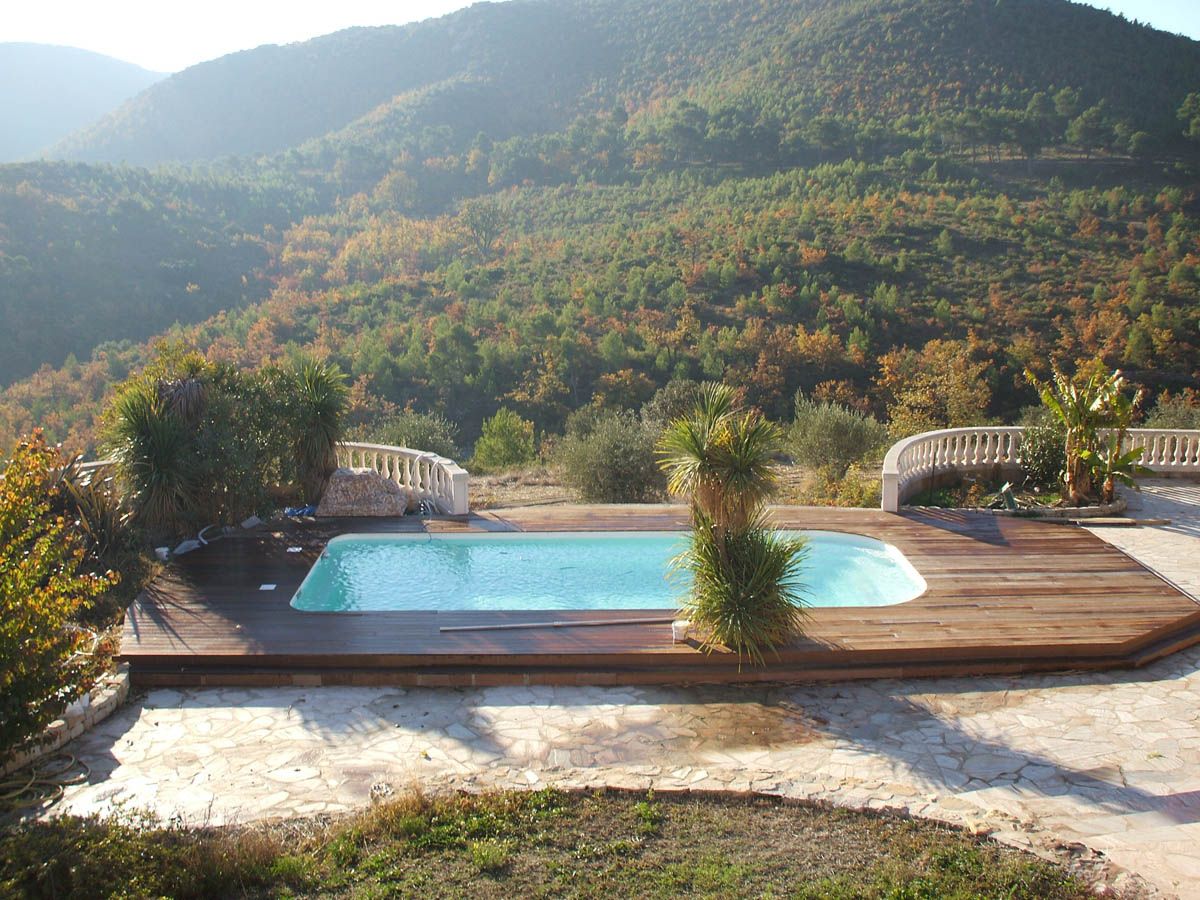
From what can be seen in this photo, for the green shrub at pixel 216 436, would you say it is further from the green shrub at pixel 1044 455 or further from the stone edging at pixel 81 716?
the green shrub at pixel 1044 455

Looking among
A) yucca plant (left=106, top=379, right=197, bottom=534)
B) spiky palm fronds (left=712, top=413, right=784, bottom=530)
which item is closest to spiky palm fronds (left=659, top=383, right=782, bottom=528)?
spiky palm fronds (left=712, top=413, right=784, bottom=530)

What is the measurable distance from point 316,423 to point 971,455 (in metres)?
8.44

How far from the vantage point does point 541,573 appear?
8.80 m

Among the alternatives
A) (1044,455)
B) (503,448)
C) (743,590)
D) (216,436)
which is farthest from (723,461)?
(503,448)

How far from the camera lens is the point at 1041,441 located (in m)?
11.2

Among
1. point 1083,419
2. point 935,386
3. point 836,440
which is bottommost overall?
point 836,440

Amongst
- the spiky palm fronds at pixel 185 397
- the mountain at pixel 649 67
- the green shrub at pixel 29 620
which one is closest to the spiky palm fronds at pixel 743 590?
the green shrub at pixel 29 620

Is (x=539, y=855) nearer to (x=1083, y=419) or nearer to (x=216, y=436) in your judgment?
(x=216, y=436)

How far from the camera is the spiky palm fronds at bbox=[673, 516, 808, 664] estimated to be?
6172mm

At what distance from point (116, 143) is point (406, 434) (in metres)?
57.8

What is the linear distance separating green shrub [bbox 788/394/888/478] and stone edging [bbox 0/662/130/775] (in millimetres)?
10620

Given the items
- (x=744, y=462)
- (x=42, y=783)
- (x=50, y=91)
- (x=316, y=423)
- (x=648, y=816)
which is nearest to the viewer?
(x=648, y=816)

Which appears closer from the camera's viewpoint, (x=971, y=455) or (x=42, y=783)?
(x=42, y=783)

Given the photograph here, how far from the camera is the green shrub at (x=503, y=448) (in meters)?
17.3
